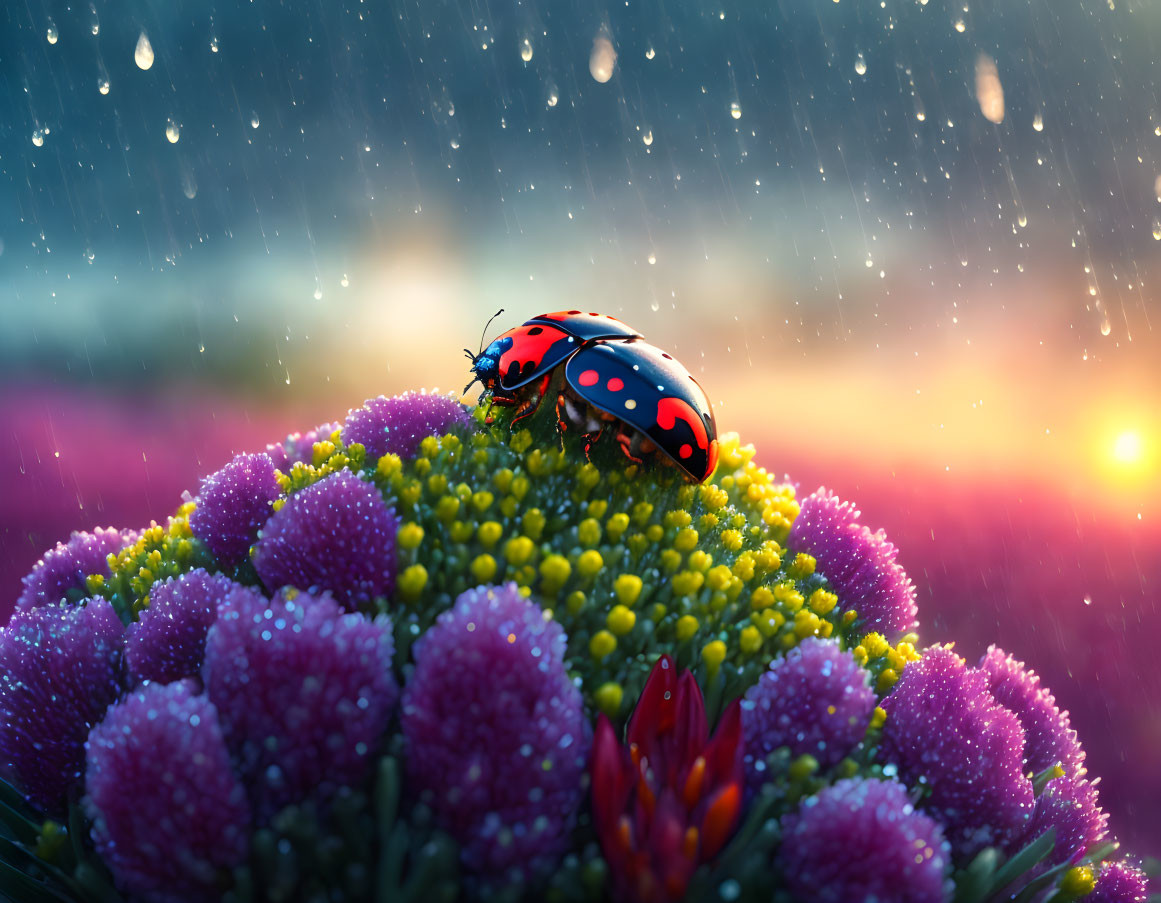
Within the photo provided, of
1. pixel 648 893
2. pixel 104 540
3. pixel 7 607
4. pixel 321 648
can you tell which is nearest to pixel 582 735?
pixel 648 893

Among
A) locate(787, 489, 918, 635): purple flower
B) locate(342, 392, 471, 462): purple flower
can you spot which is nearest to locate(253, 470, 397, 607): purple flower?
locate(342, 392, 471, 462): purple flower

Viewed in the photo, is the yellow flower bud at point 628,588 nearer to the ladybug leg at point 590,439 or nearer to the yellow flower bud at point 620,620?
the yellow flower bud at point 620,620

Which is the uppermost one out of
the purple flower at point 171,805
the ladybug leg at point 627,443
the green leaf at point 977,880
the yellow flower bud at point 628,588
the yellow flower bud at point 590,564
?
the ladybug leg at point 627,443

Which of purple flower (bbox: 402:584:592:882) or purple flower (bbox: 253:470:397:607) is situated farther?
purple flower (bbox: 253:470:397:607)

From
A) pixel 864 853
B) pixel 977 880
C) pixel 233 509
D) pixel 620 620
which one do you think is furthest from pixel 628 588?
pixel 233 509

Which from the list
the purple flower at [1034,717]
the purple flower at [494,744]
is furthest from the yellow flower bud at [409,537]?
the purple flower at [1034,717]

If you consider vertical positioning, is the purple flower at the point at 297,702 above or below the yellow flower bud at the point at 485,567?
below

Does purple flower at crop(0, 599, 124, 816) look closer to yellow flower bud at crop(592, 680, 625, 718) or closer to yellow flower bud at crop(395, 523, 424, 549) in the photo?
yellow flower bud at crop(395, 523, 424, 549)
